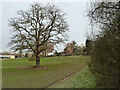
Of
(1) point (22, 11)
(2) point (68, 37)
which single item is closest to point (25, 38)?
(1) point (22, 11)

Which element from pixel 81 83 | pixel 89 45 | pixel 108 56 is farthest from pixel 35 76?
pixel 108 56

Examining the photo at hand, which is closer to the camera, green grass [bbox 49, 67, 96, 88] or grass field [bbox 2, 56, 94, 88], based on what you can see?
green grass [bbox 49, 67, 96, 88]

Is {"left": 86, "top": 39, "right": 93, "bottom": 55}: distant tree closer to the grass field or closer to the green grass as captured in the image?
the grass field

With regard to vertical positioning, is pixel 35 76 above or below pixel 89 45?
below

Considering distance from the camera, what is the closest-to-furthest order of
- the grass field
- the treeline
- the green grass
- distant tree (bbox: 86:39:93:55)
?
the treeline
distant tree (bbox: 86:39:93:55)
the green grass
the grass field

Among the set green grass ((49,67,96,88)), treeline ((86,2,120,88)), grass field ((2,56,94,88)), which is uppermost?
treeline ((86,2,120,88))

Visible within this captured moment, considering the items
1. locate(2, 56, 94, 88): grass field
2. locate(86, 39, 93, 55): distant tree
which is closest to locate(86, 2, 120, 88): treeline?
locate(86, 39, 93, 55): distant tree

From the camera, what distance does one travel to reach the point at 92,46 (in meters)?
5.78

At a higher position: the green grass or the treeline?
the treeline

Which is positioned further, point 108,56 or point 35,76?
point 35,76

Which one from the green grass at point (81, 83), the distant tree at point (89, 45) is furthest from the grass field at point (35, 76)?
the green grass at point (81, 83)

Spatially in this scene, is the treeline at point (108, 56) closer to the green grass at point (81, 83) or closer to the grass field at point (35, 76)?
the grass field at point (35, 76)

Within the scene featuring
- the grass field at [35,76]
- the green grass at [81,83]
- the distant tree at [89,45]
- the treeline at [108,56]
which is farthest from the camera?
the grass field at [35,76]

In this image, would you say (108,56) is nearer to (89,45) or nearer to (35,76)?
(89,45)
